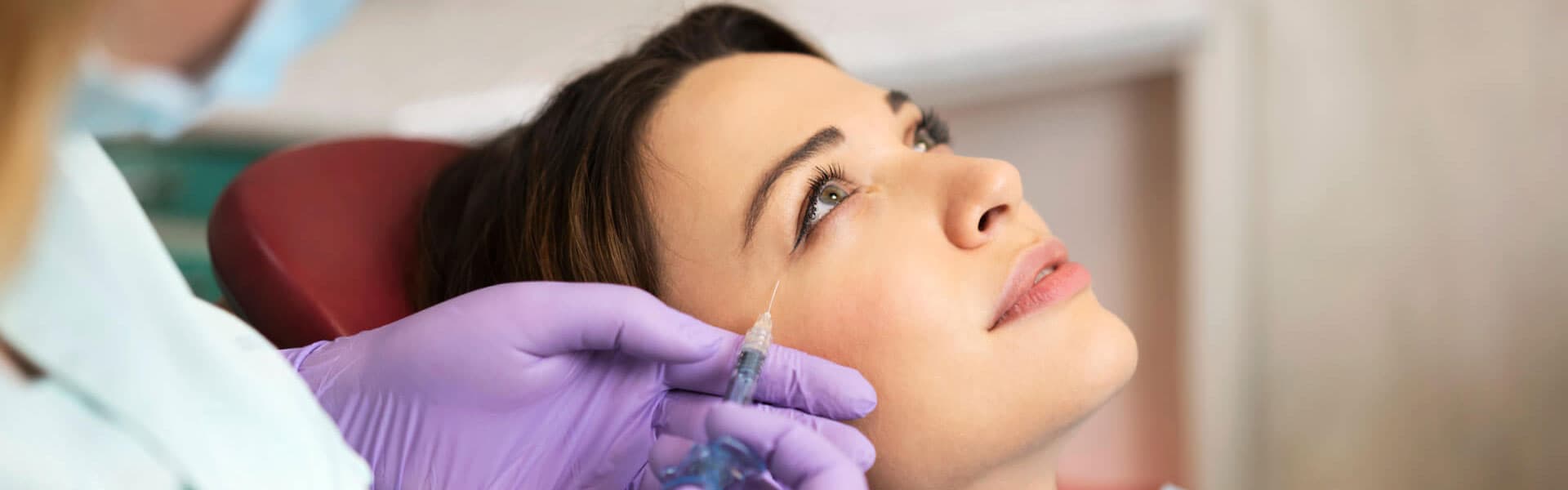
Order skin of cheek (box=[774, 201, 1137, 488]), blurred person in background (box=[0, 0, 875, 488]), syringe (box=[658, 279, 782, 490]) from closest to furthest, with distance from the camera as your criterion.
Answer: blurred person in background (box=[0, 0, 875, 488]), syringe (box=[658, 279, 782, 490]), skin of cheek (box=[774, 201, 1137, 488])

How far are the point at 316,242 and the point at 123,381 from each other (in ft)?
1.77

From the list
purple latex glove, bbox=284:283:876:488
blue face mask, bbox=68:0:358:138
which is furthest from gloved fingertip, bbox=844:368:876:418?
blue face mask, bbox=68:0:358:138

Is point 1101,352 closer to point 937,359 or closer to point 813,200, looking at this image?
point 937,359

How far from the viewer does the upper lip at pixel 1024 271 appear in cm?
95

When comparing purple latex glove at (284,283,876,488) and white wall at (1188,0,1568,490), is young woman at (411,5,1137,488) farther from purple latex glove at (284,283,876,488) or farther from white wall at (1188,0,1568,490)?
white wall at (1188,0,1568,490)

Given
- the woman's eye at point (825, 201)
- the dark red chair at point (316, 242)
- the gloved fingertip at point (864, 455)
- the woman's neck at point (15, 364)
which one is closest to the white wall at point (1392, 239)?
the woman's eye at point (825, 201)

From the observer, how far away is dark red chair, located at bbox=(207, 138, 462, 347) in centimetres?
113

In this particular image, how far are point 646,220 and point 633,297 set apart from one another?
0.49 feet

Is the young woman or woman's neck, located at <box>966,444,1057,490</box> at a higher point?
the young woman

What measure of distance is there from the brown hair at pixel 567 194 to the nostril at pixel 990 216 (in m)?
0.33

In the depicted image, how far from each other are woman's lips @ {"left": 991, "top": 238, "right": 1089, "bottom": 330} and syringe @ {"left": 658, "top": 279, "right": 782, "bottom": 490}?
0.75 feet

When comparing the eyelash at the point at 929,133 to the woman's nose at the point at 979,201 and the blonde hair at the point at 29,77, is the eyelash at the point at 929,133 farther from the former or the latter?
the blonde hair at the point at 29,77

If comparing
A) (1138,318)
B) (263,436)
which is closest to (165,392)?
(263,436)

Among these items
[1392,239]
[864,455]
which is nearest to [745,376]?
[864,455]
